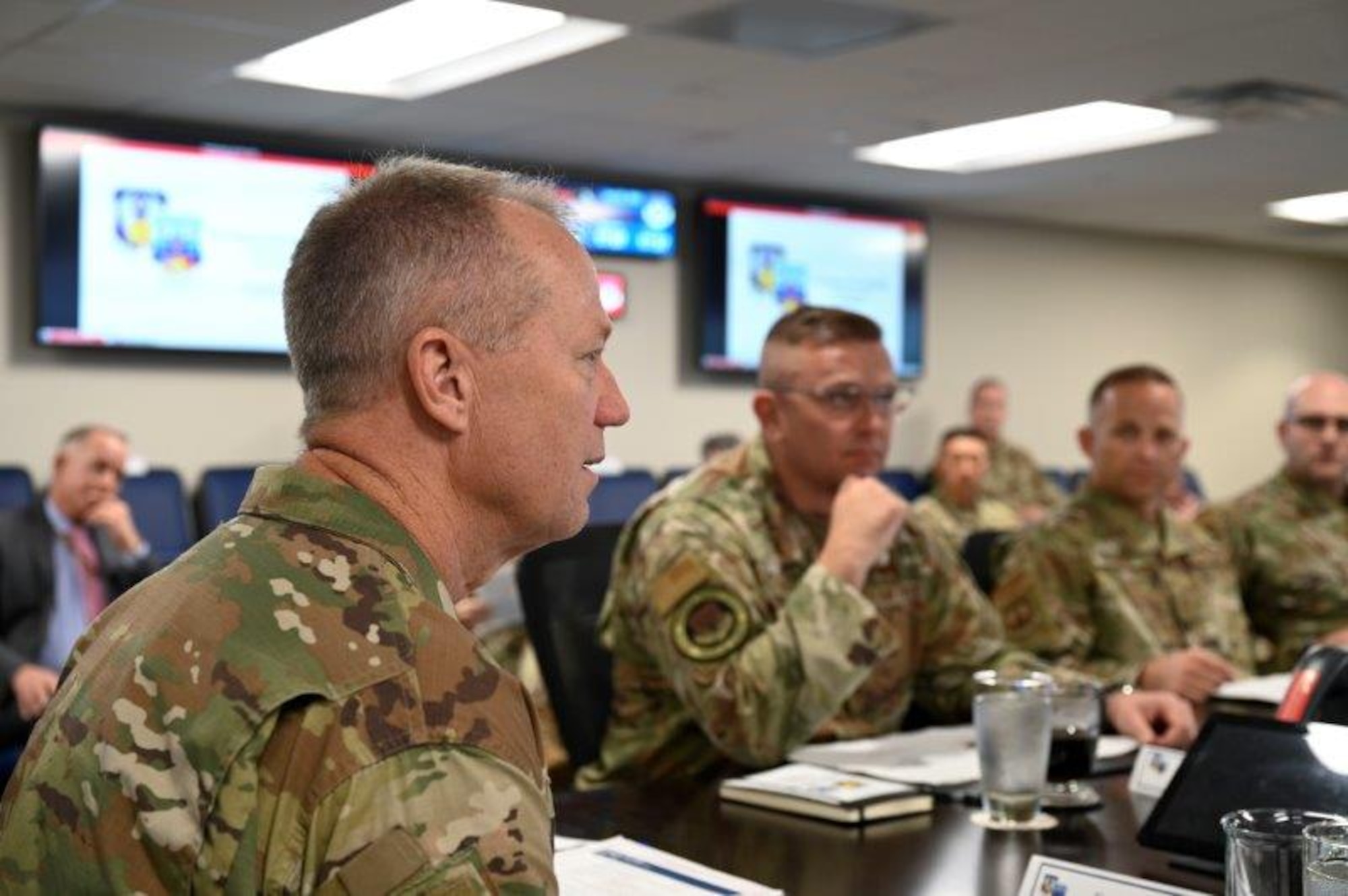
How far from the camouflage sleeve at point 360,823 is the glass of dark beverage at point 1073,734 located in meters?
1.04

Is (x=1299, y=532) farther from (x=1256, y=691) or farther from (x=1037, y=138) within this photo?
(x=1037, y=138)

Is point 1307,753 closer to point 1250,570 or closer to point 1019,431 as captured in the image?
point 1250,570

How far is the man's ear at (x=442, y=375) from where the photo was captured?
1.10m

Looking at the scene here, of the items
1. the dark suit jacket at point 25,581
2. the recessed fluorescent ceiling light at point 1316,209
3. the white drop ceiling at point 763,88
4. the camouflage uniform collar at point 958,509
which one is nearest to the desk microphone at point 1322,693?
the white drop ceiling at point 763,88

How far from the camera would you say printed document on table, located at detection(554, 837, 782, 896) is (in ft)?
4.61

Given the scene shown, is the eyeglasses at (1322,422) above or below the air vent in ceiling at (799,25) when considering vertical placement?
below

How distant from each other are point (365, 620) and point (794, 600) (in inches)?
48.9

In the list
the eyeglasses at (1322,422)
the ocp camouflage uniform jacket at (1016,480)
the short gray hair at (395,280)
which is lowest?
the ocp camouflage uniform jacket at (1016,480)

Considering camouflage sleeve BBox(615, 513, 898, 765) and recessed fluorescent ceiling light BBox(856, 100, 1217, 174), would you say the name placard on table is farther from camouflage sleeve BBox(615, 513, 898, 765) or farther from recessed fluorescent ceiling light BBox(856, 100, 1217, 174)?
recessed fluorescent ceiling light BBox(856, 100, 1217, 174)

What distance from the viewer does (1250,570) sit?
12.7ft

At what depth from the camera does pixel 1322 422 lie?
4.11m

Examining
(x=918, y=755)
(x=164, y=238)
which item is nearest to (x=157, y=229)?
(x=164, y=238)

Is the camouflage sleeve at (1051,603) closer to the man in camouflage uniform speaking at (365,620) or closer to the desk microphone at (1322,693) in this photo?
the desk microphone at (1322,693)

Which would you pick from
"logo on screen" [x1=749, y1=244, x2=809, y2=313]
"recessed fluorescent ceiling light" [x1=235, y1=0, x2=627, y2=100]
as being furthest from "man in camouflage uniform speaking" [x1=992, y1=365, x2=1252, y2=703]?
"logo on screen" [x1=749, y1=244, x2=809, y2=313]
